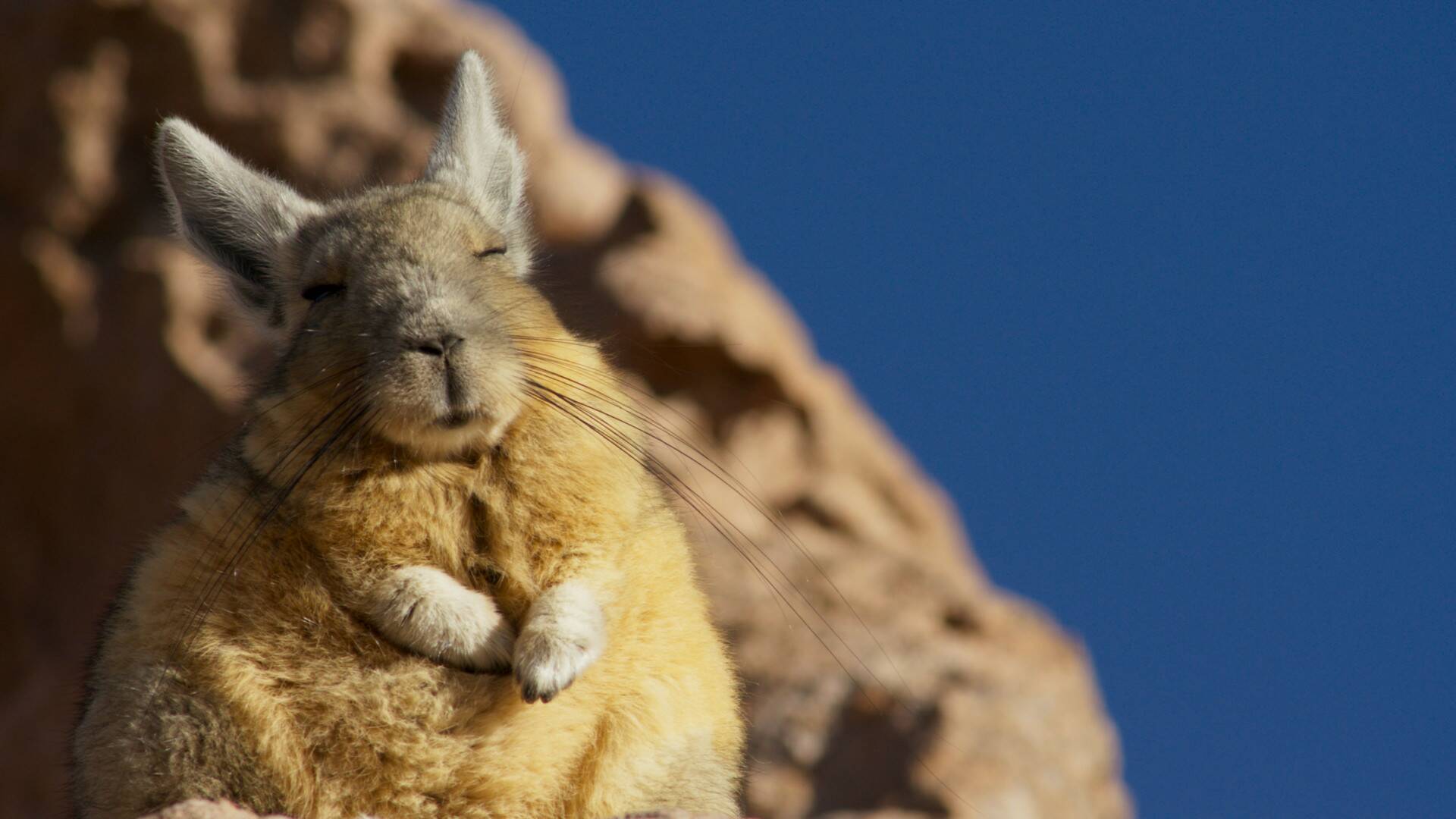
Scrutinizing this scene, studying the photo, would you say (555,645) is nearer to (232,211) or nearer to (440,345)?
(440,345)

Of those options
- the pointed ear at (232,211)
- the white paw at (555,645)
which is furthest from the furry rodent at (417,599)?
the pointed ear at (232,211)

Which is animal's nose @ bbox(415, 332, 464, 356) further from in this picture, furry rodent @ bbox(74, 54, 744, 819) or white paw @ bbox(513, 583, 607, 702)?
white paw @ bbox(513, 583, 607, 702)

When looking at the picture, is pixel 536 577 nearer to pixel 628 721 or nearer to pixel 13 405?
pixel 628 721

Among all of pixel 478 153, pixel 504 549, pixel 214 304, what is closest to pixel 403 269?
pixel 504 549

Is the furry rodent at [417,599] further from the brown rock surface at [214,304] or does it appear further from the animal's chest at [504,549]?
the brown rock surface at [214,304]

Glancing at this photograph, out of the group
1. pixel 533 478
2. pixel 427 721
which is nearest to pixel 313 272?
pixel 533 478

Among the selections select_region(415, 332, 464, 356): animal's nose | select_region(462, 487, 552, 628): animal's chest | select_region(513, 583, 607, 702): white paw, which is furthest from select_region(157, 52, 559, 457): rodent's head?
select_region(513, 583, 607, 702): white paw
